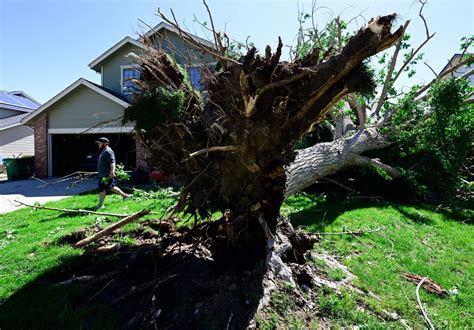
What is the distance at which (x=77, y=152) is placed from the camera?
16.4 metres

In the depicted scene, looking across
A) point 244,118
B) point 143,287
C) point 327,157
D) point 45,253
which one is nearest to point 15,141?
point 45,253

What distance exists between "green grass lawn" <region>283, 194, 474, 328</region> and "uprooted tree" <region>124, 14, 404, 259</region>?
1.33 m

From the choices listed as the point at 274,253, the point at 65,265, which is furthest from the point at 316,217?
the point at 65,265

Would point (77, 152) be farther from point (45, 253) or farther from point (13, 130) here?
point (45, 253)

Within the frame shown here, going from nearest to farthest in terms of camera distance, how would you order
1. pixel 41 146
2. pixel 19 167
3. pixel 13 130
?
pixel 41 146
pixel 19 167
pixel 13 130

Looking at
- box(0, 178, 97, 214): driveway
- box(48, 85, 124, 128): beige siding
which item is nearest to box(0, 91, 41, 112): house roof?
box(48, 85, 124, 128): beige siding

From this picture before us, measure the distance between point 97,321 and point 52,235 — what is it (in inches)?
110

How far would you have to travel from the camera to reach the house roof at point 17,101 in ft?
73.4

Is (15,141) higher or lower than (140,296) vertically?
higher

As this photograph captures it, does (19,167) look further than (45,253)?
Yes

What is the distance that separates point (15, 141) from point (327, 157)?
72.3ft

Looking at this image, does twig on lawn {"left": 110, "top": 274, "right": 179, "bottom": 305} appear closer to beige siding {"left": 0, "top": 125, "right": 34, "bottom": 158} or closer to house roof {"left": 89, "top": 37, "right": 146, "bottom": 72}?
house roof {"left": 89, "top": 37, "right": 146, "bottom": 72}

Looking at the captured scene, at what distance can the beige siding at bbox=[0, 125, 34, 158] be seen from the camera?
1889 centimetres

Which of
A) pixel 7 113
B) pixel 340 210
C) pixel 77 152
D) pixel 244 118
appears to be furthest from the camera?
pixel 7 113
